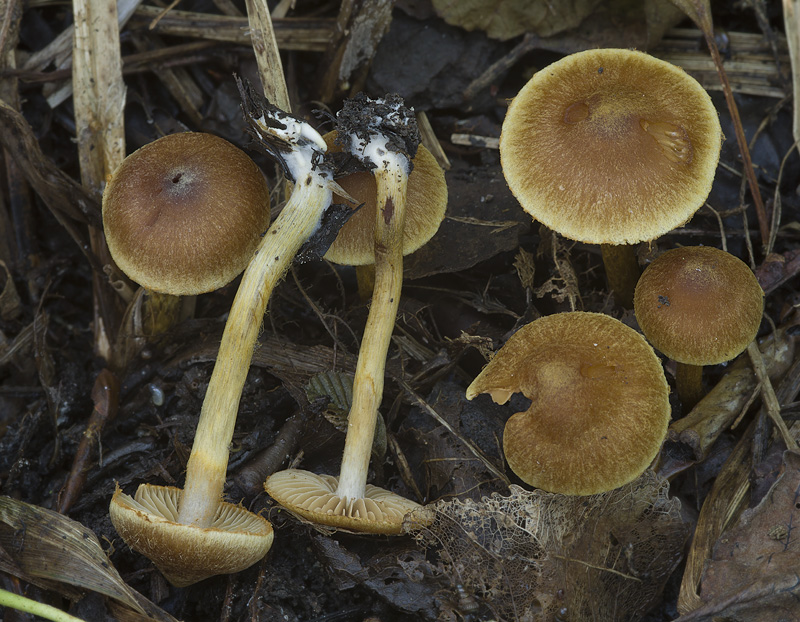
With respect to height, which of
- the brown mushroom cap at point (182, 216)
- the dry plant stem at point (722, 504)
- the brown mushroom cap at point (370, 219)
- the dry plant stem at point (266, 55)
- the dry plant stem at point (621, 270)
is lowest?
the dry plant stem at point (722, 504)

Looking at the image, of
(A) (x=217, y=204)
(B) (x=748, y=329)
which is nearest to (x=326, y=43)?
(A) (x=217, y=204)

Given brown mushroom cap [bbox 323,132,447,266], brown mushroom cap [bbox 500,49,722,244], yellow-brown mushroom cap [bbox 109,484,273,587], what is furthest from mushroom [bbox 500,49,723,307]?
yellow-brown mushroom cap [bbox 109,484,273,587]

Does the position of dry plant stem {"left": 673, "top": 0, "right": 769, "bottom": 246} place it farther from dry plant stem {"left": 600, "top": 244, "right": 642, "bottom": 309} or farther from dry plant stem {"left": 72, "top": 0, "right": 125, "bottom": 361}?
dry plant stem {"left": 72, "top": 0, "right": 125, "bottom": 361}

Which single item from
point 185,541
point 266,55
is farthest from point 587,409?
point 266,55

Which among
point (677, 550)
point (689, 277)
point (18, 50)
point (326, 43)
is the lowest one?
point (677, 550)

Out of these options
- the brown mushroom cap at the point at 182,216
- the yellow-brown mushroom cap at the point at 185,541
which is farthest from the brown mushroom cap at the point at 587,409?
the brown mushroom cap at the point at 182,216

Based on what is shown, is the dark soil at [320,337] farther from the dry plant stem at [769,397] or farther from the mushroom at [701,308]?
the mushroom at [701,308]

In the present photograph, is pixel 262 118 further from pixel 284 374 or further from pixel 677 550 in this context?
pixel 677 550
